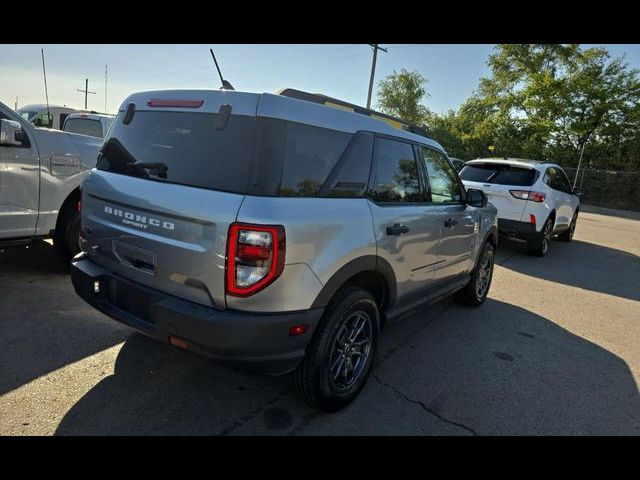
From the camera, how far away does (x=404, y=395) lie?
121 inches

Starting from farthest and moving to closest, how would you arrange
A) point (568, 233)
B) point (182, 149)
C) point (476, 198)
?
point (568, 233), point (476, 198), point (182, 149)

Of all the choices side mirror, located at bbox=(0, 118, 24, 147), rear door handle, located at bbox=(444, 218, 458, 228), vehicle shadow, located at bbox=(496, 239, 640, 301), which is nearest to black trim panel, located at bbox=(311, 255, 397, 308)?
rear door handle, located at bbox=(444, 218, 458, 228)

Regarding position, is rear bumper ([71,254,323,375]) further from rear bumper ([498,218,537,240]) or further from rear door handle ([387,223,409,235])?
rear bumper ([498,218,537,240])

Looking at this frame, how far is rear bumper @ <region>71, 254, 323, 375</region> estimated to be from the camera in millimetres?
2213

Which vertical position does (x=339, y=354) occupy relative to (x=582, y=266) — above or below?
above

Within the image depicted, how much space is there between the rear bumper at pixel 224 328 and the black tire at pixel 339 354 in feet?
0.49

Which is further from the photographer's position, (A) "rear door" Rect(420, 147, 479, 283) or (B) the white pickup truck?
(B) the white pickup truck

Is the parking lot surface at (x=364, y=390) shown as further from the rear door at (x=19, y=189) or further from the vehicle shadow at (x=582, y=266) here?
the vehicle shadow at (x=582, y=266)

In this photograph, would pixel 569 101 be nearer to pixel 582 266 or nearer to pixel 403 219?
pixel 582 266

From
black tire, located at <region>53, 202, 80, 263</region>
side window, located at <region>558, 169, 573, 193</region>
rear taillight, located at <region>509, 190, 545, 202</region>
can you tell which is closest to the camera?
black tire, located at <region>53, 202, 80, 263</region>

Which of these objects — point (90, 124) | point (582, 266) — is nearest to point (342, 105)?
point (90, 124)

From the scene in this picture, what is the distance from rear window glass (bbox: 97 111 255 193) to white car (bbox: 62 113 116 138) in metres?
5.61

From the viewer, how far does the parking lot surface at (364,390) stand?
262 centimetres

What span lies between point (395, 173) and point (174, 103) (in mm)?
1603
